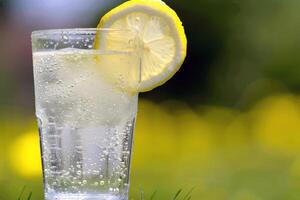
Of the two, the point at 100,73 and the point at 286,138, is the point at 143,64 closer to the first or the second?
the point at 100,73

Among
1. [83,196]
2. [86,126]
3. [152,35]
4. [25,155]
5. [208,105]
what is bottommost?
[25,155]

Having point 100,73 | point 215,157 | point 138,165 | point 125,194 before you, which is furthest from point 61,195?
point 215,157

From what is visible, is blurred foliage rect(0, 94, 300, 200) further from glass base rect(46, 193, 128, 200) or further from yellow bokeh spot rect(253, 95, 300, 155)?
glass base rect(46, 193, 128, 200)

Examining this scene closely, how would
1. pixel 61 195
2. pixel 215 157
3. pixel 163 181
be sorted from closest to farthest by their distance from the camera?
pixel 61 195 < pixel 163 181 < pixel 215 157

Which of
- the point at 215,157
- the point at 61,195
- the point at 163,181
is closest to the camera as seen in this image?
the point at 61,195

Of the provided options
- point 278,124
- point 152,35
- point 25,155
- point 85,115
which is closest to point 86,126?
point 85,115

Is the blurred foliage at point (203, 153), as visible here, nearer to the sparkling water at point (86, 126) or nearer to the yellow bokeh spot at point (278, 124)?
the yellow bokeh spot at point (278, 124)

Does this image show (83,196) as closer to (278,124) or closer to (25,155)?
(25,155)

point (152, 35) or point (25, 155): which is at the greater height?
point (152, 35)
